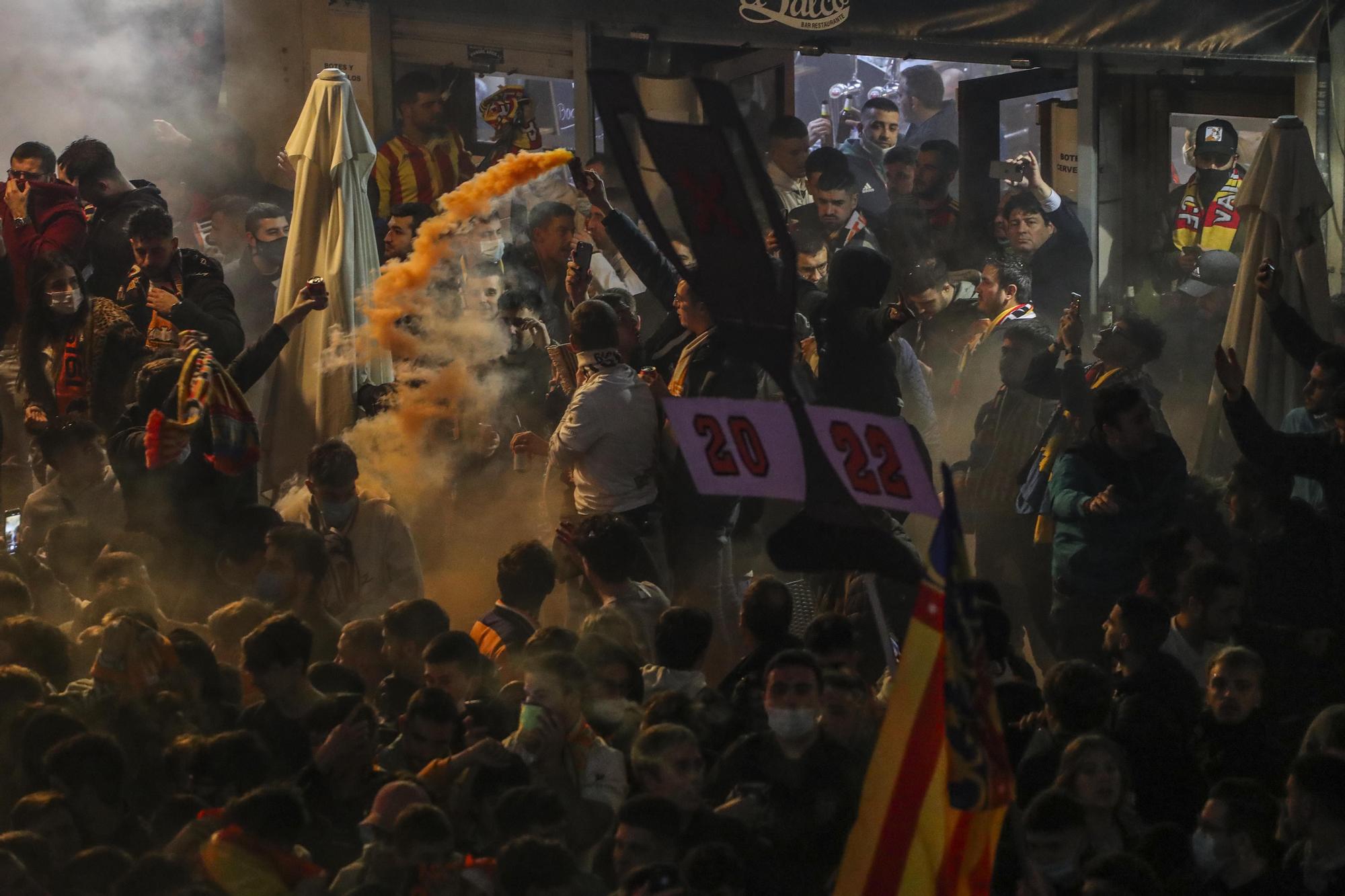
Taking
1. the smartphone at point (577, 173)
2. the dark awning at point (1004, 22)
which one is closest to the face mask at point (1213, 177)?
the dark awning at point (1004, 22)

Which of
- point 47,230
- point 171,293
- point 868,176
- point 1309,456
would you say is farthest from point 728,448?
point 868,176

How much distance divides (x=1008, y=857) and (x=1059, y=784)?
0.31 metres

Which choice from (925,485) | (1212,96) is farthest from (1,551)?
(1212,96)

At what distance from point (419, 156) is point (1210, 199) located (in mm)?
4679

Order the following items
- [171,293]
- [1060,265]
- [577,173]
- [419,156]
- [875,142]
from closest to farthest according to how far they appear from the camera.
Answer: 1. [577,173]
2. [171,293]
3. [419,156]
4. [1060,265]
5. [875,142]

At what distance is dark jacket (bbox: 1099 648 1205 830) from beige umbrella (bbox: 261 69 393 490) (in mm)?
3928

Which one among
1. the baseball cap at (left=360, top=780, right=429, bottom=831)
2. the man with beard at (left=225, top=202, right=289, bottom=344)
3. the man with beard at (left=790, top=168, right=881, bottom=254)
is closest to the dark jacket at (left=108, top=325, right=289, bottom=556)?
the man with beard at (left=225, top=202, right=289, bottom=344)

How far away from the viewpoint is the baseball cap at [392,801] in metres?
4.54

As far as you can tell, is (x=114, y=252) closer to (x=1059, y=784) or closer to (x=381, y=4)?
(x=381, y=4)

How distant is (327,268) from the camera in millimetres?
8281

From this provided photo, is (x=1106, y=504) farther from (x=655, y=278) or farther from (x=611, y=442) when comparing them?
(x=655, y=278)

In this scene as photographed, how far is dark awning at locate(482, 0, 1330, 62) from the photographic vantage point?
34.7ft

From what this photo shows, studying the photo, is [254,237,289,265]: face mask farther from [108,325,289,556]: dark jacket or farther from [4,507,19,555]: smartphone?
[108,325,289,556]: dark jacket

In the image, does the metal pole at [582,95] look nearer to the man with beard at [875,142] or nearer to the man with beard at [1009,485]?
the man with beard at [875,142]
